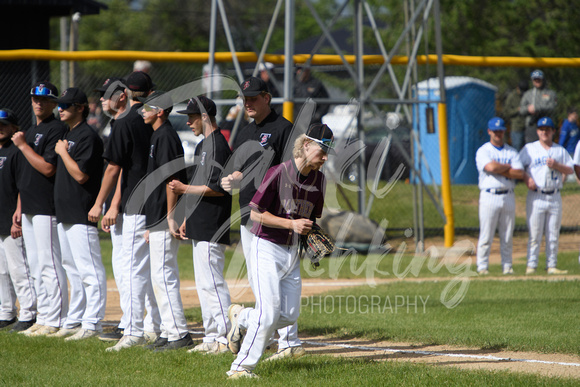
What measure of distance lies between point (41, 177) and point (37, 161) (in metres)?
0.24

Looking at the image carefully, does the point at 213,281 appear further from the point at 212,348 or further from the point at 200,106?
the point at 200,106

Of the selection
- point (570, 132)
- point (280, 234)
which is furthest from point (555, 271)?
point (280, 234)

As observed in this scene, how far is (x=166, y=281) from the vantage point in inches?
240

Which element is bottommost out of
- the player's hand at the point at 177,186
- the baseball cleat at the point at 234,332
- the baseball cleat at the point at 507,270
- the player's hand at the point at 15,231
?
the baseball cleat at the point at 507,270

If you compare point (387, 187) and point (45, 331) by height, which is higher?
point (387, 187)

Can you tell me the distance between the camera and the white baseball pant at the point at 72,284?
6785 millimetres

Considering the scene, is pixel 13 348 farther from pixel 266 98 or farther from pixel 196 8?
pixel 196 8

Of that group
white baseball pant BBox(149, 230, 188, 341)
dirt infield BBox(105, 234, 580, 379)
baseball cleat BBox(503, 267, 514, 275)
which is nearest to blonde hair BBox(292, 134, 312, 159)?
white baseball pant BBox(149, 230, 188, 341)

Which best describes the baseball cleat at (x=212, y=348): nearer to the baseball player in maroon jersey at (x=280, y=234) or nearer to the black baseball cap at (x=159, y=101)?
the baseball player in maroon jersey at (x=280, y=234)

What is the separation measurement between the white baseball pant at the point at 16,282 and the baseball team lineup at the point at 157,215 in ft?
0.05

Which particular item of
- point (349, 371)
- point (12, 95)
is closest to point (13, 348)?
point (349, 371)

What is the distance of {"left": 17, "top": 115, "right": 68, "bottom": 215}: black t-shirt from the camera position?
22.8ft

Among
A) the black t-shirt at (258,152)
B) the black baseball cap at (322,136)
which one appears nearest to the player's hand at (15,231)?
the black t-shirt at (258,152)

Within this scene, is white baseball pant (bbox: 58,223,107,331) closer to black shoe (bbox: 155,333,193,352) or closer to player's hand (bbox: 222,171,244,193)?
black shoe (bbox: 155,333,193,352)
